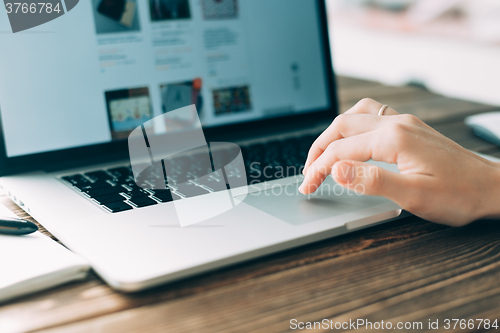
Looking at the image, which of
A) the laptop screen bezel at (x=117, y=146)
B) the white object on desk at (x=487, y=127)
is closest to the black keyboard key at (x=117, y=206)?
the laptop screen bezel at (x=117, y=146)

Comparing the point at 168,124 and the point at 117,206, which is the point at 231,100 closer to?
the point at 168,124

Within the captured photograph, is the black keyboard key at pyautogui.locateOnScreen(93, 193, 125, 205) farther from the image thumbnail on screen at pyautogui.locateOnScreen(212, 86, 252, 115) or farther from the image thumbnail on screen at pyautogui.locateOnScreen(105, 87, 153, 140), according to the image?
the image thumbnail on screen at pyautogui.locateOnScreen(212, 86, 252, 115)

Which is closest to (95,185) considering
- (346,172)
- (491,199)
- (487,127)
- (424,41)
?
(346,172)

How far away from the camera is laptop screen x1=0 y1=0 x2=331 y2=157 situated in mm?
633

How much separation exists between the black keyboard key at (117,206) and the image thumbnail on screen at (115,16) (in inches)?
12.7

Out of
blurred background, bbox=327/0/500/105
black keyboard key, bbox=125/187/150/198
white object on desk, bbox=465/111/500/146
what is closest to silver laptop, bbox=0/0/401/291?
black keyboard key, bbox=125/187/150/198

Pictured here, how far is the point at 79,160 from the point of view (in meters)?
0.68

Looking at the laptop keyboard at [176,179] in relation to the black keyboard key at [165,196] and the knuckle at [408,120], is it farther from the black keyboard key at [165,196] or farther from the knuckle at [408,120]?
the knuckle at [408,120]

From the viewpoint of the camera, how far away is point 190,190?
1.78 ft

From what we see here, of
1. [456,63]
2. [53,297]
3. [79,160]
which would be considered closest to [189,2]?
[79,160]

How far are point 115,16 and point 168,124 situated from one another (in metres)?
0.20

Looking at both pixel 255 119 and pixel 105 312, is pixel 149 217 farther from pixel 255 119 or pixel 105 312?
pixel 255 119

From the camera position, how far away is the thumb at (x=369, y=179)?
416 millimetres

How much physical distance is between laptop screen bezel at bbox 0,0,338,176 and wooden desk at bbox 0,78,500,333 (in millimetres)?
340
